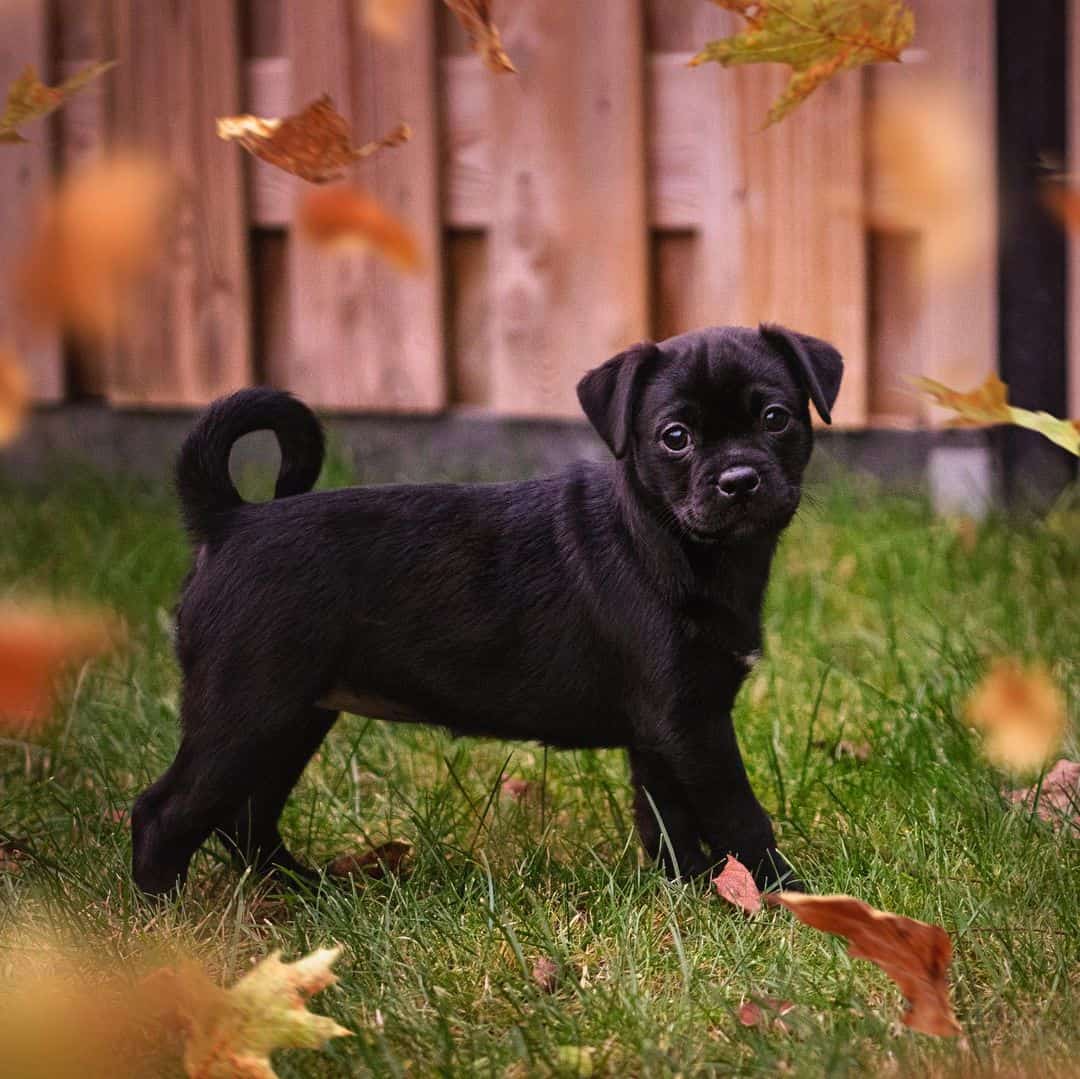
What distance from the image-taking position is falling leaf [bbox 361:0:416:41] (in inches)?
204

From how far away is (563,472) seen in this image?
2.93 metres

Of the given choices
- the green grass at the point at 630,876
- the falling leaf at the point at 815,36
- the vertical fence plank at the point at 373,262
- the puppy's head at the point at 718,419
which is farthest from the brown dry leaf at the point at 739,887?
the vertical fence plank at the point at 373,262

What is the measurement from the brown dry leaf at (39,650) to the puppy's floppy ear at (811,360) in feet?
5.75

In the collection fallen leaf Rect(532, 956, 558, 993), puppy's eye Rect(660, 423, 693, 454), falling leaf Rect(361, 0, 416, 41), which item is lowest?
fallen leaf Rect(532, 956, 558, 993)

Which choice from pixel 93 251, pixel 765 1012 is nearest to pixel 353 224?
pixel 93 251

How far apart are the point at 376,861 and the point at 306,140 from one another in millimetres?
1197

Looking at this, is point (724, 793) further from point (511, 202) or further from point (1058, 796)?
point (511, 202)

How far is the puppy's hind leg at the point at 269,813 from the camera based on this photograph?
2.86m

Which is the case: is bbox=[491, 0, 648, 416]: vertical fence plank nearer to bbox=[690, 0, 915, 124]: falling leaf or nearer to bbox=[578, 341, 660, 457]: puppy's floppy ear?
bbox=[578, 341, 660, 457]: puppy's floppy ear

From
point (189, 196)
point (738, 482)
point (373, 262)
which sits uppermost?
point (189, 196)

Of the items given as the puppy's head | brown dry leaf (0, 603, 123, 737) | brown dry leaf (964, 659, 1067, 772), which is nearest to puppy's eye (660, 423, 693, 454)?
the puppy's head

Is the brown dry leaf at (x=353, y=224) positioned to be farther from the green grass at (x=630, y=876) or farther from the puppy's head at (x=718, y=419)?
the puppy's head at (x=718, y=419)

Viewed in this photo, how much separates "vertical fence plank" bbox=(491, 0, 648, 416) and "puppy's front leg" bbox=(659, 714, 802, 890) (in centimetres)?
254

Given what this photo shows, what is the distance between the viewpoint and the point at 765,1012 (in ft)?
7.42
